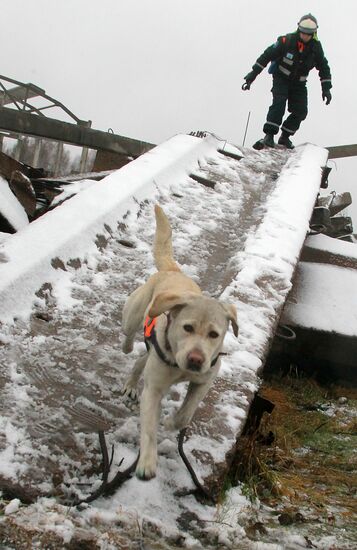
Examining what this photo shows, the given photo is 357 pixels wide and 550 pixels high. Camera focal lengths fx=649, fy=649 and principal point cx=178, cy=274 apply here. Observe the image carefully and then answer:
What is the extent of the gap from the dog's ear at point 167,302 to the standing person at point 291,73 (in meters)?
7.60

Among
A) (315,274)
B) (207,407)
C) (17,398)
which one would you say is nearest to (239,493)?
(207,407)

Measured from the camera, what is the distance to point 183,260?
507 centimetres

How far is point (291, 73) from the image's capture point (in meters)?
9.89

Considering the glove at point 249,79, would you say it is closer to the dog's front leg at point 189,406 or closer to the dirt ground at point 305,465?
the dirt ground at point 305,465

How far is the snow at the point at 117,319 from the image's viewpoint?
8.79 ft

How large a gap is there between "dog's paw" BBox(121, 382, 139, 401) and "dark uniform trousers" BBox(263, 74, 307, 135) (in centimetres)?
745

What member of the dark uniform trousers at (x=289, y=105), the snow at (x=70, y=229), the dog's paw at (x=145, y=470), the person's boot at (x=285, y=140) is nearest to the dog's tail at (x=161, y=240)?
the snow at (x=70, y=229)

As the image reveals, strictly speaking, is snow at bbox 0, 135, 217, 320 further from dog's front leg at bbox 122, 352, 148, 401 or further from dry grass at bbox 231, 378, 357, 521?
dry grass at bbox 231, 378, 357, 521

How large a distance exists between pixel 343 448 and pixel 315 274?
234cm

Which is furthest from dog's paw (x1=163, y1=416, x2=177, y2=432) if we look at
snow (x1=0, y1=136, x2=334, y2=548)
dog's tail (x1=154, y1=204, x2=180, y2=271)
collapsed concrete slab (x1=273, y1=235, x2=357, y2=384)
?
collapsed concrete slab (x1=273, y1=235, x2=357, y2=384)

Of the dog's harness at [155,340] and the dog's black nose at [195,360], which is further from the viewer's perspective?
the dog's harness at [155,340]

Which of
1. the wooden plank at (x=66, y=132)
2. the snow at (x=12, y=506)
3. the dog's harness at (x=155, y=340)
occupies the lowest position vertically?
the snow at (x=12, y=506)

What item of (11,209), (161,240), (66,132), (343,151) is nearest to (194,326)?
(161,240)

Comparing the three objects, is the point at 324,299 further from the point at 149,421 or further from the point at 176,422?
the point at 149,421
